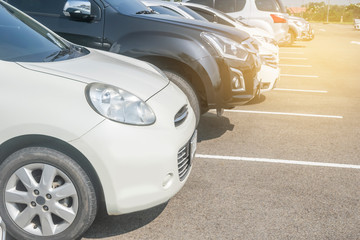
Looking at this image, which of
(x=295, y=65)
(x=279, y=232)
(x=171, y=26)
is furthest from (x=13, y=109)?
(x=295, y=65)

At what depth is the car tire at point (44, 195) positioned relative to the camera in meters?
2.73

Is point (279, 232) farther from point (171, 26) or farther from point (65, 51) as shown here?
point (171, 26)

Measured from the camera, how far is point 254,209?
11.6ft

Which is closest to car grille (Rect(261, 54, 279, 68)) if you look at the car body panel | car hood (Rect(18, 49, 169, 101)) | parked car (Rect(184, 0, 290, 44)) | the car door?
the car body panel

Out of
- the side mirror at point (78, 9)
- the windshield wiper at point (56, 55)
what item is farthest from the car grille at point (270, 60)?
the windshield wiper at point (56, 55)

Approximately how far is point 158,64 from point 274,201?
81.5 inches

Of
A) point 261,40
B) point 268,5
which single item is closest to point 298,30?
point 268,5

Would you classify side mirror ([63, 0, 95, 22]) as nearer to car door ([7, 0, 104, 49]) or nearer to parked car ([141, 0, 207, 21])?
car door ([7, 0, 104, 49])

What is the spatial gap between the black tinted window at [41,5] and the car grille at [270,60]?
345 cm

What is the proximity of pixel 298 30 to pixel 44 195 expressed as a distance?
62.4 ft

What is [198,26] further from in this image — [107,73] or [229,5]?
[229,5]

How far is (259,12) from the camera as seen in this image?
1466 cm

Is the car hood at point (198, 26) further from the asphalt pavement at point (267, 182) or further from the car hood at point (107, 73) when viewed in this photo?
the car hood at point (107, 73)

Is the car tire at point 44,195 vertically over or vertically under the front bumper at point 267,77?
under
